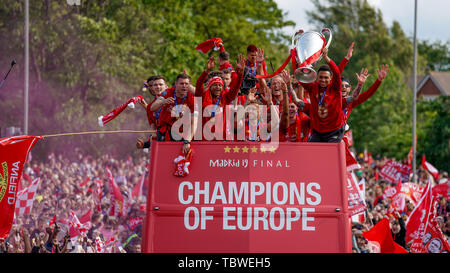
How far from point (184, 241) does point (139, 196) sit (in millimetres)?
15291

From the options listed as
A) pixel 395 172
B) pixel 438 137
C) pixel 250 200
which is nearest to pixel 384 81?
pixel 438 137

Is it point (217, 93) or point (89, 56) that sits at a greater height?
point (89, 56)

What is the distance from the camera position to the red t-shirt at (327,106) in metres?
8.31

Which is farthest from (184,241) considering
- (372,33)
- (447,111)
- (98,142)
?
(372,33)

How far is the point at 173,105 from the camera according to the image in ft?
29.4

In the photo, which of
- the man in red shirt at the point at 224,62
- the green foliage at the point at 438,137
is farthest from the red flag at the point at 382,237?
the green foliage at the point at 438,137

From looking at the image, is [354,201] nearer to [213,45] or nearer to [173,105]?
[213,45]

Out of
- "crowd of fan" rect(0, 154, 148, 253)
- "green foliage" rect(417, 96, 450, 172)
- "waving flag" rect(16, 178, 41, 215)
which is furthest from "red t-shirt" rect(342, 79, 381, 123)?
"green foliage" rect(417, 96, 450, 172)

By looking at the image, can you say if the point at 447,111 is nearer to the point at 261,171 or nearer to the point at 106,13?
the point at 106,13

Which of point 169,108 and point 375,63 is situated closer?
point 169,108

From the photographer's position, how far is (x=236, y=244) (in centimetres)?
685

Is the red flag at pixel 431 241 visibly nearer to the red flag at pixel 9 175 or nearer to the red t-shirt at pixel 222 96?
the red t-shirt at pixel 222 96

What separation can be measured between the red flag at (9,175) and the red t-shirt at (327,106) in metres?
3.30

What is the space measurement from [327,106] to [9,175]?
12.7ft
